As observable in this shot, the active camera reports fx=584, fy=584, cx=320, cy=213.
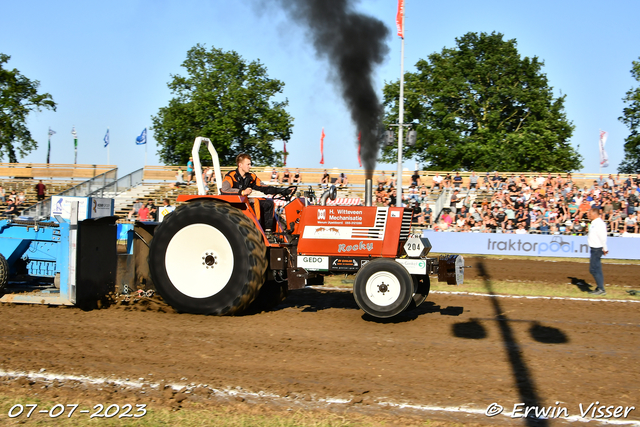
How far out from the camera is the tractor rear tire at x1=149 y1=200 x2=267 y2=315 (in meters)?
6.46

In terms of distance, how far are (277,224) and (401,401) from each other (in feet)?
11.4

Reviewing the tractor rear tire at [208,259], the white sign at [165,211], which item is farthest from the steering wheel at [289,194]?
the white sign at [165,211]

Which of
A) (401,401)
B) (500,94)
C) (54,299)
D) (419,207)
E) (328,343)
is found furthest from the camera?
(500,94)

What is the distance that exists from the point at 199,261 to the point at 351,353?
2.27m

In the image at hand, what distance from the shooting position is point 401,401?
4.20m

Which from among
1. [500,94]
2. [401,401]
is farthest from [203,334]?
[500,94]

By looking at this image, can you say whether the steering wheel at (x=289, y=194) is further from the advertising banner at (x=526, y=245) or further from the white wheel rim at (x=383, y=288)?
the advertising banner at (x=526, y=245)

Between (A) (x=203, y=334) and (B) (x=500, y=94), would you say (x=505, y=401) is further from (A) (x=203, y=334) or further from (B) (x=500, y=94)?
(B) (x=500, y=94)

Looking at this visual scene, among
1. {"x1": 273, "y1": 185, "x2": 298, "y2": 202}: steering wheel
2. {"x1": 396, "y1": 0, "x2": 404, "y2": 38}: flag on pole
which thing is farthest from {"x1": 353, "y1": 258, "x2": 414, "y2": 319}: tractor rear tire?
{"x1": 396, "y1": 0, "x2": 404, "y2": 38}: flag on pole

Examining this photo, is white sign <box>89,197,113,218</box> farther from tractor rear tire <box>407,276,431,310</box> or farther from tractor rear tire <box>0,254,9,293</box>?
tractor rear tire <box>407,276,431,310</box>

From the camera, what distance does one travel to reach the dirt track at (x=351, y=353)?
4.36 m

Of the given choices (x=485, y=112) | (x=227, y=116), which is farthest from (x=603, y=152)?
(x=227, y=116)

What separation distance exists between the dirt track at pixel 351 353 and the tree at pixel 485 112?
94.1 feet

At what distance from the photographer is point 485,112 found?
1446 inches
